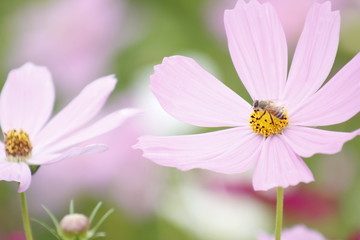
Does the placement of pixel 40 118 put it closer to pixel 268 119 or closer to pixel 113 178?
pixel 268 119

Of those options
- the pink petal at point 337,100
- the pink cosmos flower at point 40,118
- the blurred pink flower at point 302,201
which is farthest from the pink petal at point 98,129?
the blurred pink flower at point 302,201

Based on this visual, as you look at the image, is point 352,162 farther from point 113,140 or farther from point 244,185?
point 113,140

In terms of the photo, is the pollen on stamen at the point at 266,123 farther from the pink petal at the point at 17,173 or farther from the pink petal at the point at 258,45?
the pink petal at the point at 17,173

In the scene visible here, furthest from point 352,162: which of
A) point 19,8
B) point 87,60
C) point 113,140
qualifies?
point 19,8

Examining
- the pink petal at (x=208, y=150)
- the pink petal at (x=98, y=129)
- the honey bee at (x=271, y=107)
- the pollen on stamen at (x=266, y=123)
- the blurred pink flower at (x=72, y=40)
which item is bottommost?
the pink petal at (x=208, y=150)

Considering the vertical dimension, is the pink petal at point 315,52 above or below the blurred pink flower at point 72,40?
below

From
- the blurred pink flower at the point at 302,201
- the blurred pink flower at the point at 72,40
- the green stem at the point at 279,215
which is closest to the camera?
the green stem at the point at 279,215

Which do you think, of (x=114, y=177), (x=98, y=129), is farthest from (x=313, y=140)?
(x=114, y=177)

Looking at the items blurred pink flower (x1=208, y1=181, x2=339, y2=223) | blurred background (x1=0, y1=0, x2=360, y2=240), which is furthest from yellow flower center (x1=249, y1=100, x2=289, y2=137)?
blurred pink flower (x1=208, y1=181, x2=339, y2=223)
